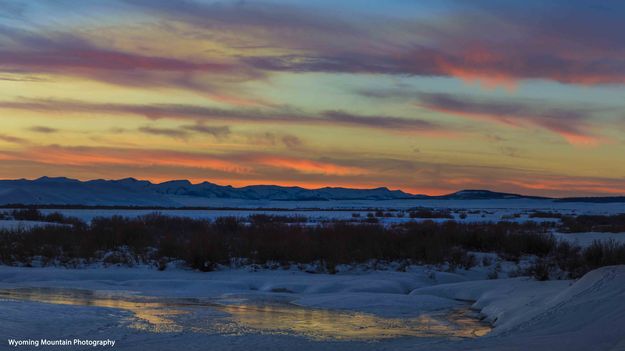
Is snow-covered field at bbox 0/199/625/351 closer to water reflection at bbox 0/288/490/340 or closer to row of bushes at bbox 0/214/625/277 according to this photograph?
water reflection at bbox 0/288/490/340

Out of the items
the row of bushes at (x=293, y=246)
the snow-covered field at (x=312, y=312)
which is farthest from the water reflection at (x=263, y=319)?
the row of bushes at (x=293, y=246)

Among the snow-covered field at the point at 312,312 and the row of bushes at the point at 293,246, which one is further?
the row of bushes at the point at 293,246

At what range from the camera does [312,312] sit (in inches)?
456

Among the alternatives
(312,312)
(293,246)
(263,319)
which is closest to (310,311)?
(312,312)

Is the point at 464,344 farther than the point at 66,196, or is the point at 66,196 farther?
the point at 66,196

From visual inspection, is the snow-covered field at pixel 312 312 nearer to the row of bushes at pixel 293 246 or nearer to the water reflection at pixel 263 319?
the water reflection at pixel 263 319

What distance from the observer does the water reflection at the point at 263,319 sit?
9.41 m

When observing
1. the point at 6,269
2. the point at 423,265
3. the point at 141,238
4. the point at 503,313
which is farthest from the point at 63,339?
the point at 141,238

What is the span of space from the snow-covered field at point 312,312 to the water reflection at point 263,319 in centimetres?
2

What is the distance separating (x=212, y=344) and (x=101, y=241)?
48.4 ft

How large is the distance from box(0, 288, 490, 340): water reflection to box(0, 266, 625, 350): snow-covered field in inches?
0.7

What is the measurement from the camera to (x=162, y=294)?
13.6 metres

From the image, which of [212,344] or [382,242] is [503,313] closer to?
[212,344]

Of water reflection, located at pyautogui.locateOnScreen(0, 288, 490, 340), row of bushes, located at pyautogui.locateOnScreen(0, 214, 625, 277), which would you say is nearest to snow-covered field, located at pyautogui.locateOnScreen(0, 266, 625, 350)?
water reflection, located at pyautogui.locateOnScreen(0, 288, 490, 340)
